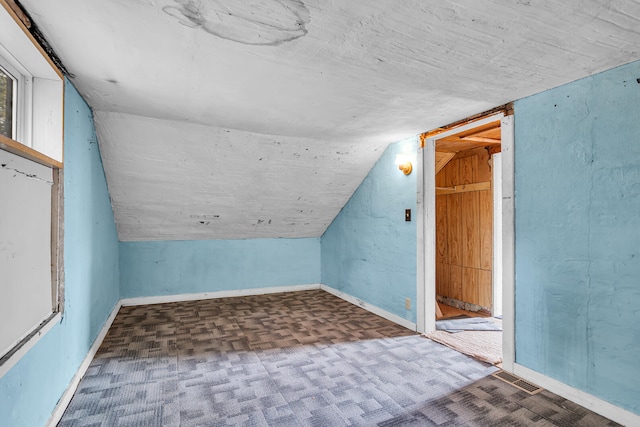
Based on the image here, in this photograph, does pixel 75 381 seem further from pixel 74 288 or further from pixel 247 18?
pixel 247 18

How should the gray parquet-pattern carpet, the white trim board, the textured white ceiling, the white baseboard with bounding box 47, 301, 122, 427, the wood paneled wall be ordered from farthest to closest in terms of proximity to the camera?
the wood paneled wall
the gray parquet-pattern carpet
the white baseboard with bounding box 47, 301, 122, 427
the textured white ceiling
the white trim board

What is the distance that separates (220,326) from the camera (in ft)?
11.5

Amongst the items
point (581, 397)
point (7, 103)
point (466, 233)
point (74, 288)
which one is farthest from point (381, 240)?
point (7, 103)

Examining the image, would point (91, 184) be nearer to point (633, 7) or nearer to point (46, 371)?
point (46, 371)

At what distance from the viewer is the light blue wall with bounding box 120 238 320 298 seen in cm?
431

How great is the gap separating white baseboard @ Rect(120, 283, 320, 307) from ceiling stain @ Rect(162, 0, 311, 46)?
372 centimetres

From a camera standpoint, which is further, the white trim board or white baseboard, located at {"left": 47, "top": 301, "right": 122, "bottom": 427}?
white baseboard, located at {"left": 47, "top": 301, "right": 122, "bottom": 427}

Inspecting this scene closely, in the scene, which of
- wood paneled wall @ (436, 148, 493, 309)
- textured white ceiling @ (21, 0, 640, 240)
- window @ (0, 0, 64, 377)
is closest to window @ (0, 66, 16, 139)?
window @ (0, 0, 64, 377)

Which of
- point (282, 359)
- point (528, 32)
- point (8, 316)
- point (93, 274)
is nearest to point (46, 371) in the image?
point (8, 316)

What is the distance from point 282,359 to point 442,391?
3.86 feet

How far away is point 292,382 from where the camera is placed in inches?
91.7

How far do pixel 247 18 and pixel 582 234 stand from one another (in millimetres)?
2174

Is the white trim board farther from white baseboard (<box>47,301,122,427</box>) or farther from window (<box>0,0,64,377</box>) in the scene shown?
white baseboard (<box>47,301,122,427</box>)

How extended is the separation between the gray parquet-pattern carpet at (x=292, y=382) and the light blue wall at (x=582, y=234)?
301 mm
